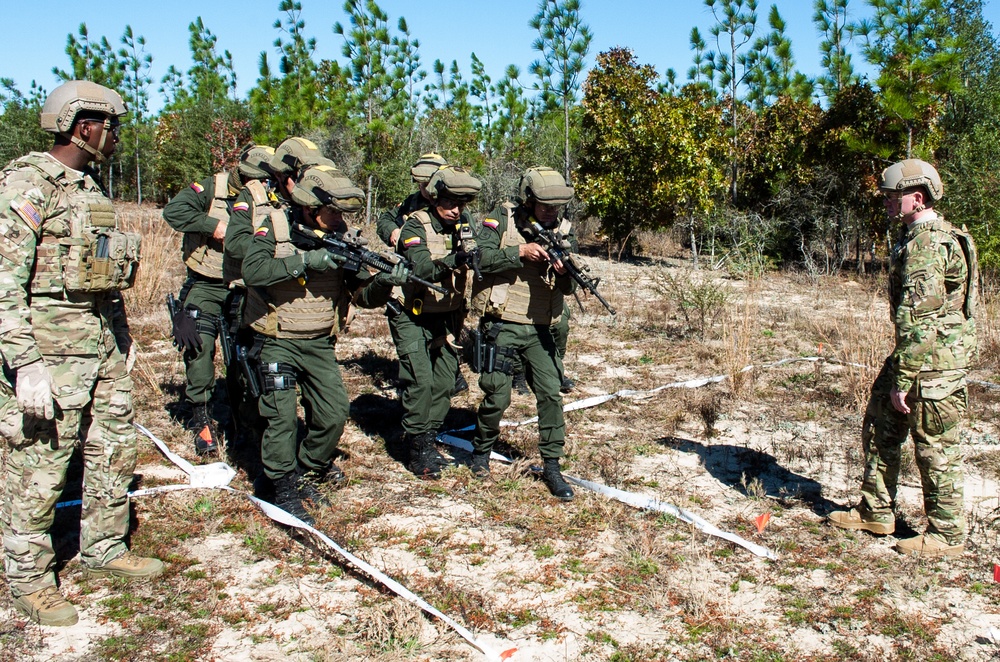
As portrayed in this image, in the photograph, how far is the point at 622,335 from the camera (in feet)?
29.3

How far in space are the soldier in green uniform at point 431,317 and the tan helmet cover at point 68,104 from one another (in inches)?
80.4

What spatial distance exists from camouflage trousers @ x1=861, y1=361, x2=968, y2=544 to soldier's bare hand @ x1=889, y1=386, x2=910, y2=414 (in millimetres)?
74

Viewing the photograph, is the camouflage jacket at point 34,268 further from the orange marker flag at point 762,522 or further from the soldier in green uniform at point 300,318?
the orange marker flag at point 762,522

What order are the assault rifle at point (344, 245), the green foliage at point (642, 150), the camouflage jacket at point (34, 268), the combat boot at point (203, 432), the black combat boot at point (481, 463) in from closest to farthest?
the camouflage jacket at point (34, 268)
the assault rifle at point (344, 245)
the black combat boot at point (481, 463)
the combat boot at point (203, 432)
the green foliage at point (642, 150)

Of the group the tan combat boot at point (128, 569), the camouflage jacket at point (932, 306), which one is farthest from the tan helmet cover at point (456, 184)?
the tan combat boot at point (128, 569)

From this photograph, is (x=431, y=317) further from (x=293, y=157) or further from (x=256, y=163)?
(x=256, y=163)

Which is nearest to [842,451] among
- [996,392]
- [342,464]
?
[996,392]

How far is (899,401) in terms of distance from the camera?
3902 mm

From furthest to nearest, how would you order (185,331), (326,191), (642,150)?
(642,150)
(185,331)
(326,191)

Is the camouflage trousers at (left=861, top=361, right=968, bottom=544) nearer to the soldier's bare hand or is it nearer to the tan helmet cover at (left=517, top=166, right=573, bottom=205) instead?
the soldier's bare hand

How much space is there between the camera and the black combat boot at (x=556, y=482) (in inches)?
187

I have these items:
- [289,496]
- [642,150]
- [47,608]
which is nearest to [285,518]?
[289,496]

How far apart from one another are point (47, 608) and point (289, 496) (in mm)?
1358

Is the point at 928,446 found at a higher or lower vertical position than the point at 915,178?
lower
